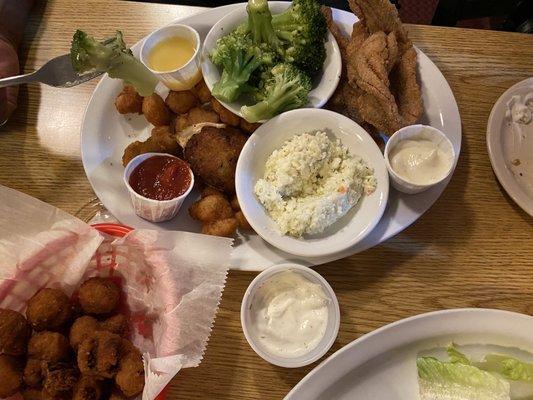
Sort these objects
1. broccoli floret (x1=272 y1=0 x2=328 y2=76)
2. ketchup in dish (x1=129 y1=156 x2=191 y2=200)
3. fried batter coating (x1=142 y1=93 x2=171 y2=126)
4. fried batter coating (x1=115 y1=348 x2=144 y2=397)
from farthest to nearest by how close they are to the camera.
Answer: fried batter coating (x1=142 y1=93 x2=171 y2=126) → broccoli floret (x1=272 y1=0 x2=328 y2=76) → ketchup in dish (x1=129 y1=156 x2=191 y2=200) → fried batter coating (x1=115 y1=348 x2=144 y2=397)

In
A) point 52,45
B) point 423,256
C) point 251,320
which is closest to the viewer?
point 251,320

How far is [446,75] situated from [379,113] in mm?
506

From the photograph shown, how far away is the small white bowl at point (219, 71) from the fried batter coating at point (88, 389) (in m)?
1.11

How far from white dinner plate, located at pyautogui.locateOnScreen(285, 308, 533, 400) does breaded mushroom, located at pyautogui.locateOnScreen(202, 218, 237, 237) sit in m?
0.58

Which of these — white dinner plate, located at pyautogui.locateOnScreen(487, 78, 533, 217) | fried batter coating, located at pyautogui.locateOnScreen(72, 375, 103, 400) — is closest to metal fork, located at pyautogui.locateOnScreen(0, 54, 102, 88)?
fried batter coating, located at pyautogui.locateOnScreen(72, 375, 103, 400)

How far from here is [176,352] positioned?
1616 millimetres

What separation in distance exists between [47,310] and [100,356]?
0.26m

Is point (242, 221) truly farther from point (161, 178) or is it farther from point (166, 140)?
point (166, 140)

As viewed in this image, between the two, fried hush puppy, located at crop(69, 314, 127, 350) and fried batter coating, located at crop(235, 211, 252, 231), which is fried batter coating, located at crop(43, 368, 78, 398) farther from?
fried batter coating, located at crop(235, 211, 252, 231)

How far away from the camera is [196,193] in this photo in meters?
2.10

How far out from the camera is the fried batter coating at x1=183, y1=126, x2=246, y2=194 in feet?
Answer: 6.47

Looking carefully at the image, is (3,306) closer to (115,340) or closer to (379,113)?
(115,340)

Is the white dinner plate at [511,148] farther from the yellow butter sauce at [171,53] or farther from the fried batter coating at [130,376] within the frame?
the fried batter coating at [130,376]

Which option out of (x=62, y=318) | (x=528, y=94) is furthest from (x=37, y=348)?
(x=528, y=94)
